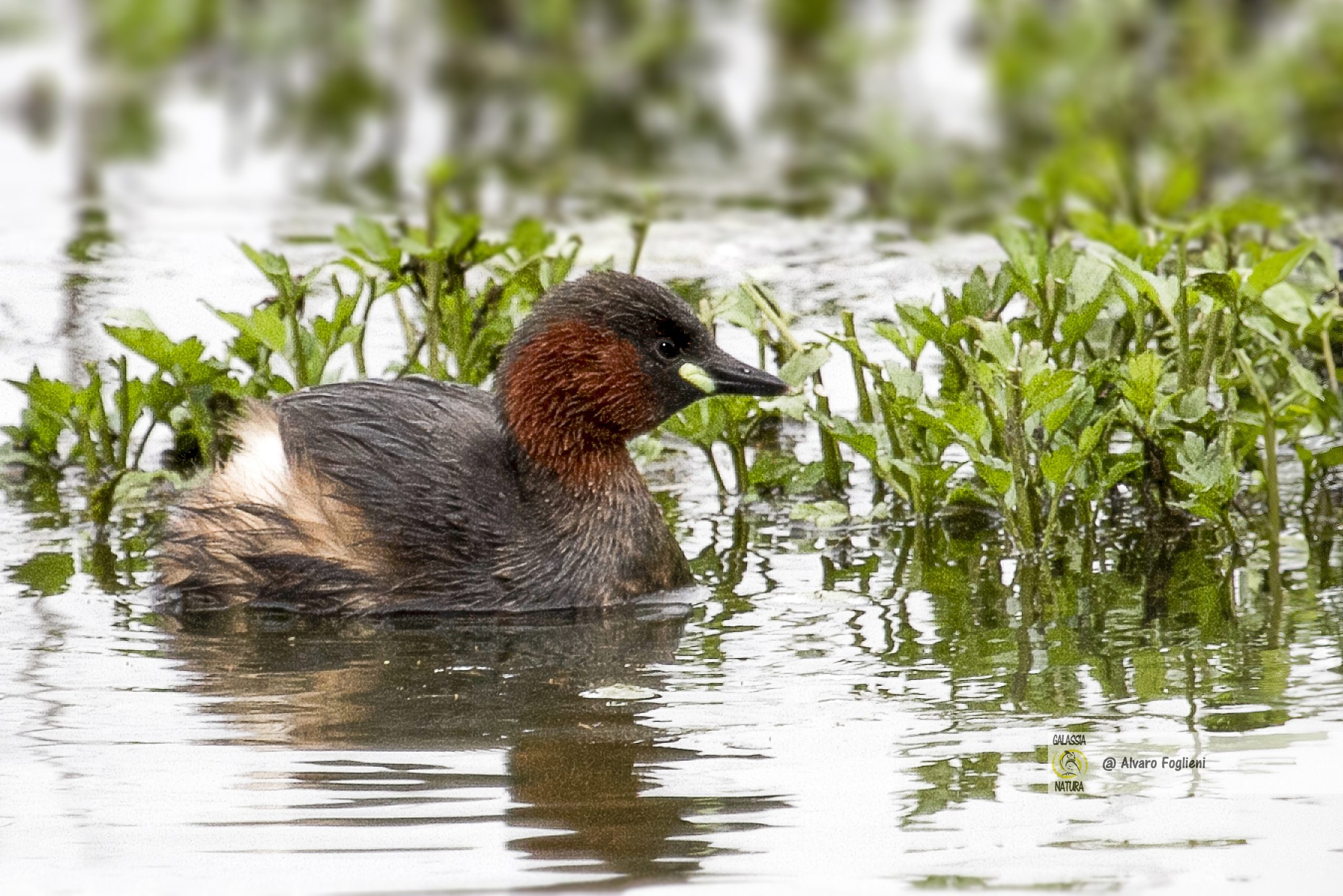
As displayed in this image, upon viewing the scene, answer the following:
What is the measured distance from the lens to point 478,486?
5828mm

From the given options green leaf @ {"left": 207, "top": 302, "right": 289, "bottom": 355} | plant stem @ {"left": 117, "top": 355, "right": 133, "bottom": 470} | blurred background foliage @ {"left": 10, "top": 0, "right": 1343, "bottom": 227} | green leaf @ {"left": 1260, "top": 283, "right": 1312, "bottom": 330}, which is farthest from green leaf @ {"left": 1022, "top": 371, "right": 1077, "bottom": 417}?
blurred background foliage @ {"left": 10, "top": 0, "right": 1343, "bottom": 227}

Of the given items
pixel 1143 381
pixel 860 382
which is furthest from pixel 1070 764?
pixel 860 382

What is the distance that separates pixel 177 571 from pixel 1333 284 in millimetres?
4018

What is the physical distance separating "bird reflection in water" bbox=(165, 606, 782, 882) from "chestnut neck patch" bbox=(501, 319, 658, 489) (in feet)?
1.60

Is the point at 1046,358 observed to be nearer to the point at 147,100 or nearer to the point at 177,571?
the point at 177,571

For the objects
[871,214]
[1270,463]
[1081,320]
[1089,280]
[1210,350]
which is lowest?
[1270,463]

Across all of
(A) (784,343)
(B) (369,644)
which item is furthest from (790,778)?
(A) (784,343)

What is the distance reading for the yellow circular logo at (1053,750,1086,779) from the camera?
13.6 ft

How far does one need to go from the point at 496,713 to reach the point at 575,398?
1377mm

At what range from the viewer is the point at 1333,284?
712cm

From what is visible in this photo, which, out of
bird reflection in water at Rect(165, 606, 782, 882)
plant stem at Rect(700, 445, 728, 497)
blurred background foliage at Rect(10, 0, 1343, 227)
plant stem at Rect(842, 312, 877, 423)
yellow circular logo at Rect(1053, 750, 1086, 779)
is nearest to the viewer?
bird reflection in water at Rect(165, 606, 782, 882)

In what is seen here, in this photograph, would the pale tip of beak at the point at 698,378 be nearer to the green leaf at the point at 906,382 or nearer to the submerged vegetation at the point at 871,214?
the submerged vegetation at the point at 871,214

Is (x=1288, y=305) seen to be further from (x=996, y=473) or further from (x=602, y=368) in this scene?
(x=602, y=368)

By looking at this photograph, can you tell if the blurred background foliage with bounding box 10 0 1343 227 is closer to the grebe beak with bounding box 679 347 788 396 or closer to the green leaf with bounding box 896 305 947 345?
the green leaf with bounding box 896 305 947 345
